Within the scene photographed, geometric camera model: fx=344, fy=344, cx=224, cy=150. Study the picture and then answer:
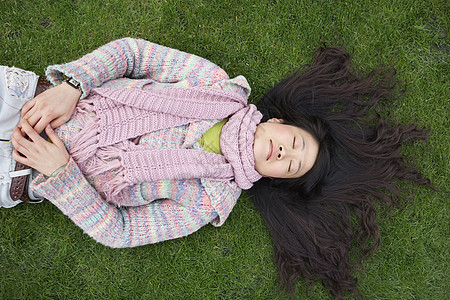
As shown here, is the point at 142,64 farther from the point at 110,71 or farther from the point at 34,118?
the point at 34,118

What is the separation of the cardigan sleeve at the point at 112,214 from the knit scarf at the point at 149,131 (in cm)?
11

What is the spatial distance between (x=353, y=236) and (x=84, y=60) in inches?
91.5

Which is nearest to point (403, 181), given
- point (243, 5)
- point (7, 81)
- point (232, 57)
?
point (232, 57)

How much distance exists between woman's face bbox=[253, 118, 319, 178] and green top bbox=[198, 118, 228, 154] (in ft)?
0.85

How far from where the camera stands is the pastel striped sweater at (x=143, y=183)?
207 cm

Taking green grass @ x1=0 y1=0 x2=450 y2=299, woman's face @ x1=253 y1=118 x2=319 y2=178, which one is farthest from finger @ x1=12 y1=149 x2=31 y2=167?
woman's face @ x1=253 y1=118 x2=319 y2=178

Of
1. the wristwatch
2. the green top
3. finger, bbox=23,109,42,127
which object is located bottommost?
finger, bbox=23,109,42,127

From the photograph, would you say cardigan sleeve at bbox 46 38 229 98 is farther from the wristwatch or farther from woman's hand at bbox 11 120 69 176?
woman's hand at bbox 11 120 69 176

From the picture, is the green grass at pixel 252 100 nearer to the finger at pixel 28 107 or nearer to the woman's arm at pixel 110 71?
the woman's arm at pixel 110 71

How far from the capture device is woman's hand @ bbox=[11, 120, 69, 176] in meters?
1.99

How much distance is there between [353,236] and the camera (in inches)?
106

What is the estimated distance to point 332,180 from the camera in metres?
2.54

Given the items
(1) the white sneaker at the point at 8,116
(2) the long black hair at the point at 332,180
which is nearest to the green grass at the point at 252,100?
(2) the long black hair at the point at 332,180

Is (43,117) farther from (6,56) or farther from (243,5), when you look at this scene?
(243,5)
